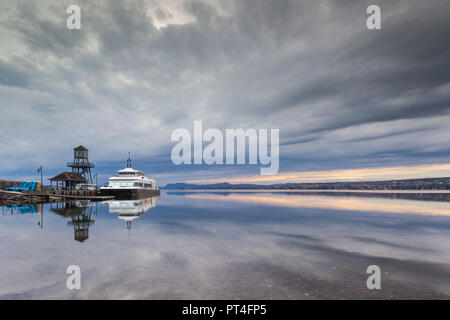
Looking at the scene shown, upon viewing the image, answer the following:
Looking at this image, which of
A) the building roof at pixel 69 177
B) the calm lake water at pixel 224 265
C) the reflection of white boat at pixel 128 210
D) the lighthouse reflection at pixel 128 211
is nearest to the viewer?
the calm lake water at pixel 224 265

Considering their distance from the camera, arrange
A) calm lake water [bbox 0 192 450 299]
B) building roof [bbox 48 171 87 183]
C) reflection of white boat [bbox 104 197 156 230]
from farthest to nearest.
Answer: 1. building roof [bbox 48 171 87 183]
2. reflection of white boat [bbox 104 197 156 230]
3. calm lake water [bbox 0 192 450 299]

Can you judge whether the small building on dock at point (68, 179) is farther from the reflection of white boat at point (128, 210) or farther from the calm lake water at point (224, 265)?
the calm lake water at point (224, 265)

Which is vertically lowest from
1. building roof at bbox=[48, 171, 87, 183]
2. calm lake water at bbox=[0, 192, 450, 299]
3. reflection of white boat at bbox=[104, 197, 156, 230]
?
reflection of white boat at bbox=[104, 197, 156, 230]

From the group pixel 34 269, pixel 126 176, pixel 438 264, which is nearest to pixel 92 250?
pixel 34 269

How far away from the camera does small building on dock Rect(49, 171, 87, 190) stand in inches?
3019

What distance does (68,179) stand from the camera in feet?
252

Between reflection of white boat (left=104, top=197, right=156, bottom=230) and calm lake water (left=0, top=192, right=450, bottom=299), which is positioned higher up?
calm lake water (left=0, top=192, right=450, bottom=299)

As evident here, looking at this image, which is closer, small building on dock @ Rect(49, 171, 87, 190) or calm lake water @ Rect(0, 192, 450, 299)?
calm lake water @ Rect(0, 192, 450, 299)

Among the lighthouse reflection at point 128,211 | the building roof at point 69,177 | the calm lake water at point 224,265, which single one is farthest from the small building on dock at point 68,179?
the calm lake water at point 224,265

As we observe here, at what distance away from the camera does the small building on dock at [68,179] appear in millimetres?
76694

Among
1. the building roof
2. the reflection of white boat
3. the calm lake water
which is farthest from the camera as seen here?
the building roof

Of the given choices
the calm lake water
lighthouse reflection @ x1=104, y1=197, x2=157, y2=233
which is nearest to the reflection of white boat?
lighthouse reflection @ x1=104, y1=197, x2=157, y2=233

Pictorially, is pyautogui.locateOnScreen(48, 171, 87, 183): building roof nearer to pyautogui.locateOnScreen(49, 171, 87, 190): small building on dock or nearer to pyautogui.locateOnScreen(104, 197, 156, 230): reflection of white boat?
pyautogui.locateOnScreen(49, 171, 87, 190): small building on dock
